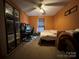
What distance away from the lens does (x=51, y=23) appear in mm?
9102

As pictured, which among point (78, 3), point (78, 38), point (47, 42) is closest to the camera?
point (78, 38)

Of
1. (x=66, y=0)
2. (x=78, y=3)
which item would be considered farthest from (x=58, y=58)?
(x=66, y=0)

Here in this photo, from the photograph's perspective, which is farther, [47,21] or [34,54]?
[47,21]

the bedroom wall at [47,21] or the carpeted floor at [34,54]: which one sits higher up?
the bedroom wall at [47,21]

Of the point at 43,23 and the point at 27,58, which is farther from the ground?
the point at 43,23

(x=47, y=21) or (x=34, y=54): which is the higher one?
(x=47, y=21)

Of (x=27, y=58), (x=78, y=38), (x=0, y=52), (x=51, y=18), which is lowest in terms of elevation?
(x=27, y=58)

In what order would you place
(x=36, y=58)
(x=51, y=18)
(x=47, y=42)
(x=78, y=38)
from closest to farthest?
1. (x=78, y=38)
2. (x=36, y=58)
3. (x=47, y=42)
4. (x=51, y=18)

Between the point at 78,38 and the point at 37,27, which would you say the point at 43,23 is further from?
the point at 78,38

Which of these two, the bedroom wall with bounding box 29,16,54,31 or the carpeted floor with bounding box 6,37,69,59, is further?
the bedroom wall with bounding box 29,16,54,31

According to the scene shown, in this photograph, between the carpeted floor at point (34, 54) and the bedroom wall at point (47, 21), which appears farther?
the bedroom wall at point (47, 21)

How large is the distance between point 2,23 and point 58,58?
2.19 m

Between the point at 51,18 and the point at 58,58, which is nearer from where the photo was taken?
the point at 58,58

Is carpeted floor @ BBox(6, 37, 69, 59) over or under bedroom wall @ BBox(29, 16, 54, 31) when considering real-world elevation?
under
